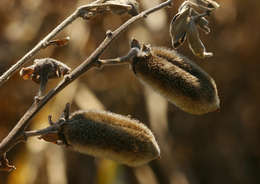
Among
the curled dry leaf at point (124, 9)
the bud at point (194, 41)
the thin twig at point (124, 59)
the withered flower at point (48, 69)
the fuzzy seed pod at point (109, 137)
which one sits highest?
the curled dry leaf at point (124, 9)

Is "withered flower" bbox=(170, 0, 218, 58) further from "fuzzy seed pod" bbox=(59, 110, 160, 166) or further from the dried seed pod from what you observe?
"fuzzy seed pod" bbox=(59, 110, 160, 166)

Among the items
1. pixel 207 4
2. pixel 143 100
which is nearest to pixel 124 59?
pixel 207 4

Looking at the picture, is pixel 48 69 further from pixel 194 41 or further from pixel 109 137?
pixel 194 41

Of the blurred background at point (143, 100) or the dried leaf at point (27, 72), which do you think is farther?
the blurred background at point (143, 100)

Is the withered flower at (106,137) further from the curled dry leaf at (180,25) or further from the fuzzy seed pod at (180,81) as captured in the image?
the curled dry leaf at (180,25)

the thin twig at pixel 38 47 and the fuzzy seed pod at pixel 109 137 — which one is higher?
the thin twig at pixel 38 47

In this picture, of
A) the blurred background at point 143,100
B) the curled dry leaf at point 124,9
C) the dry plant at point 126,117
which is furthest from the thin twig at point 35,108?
the blurred background at point 143,100

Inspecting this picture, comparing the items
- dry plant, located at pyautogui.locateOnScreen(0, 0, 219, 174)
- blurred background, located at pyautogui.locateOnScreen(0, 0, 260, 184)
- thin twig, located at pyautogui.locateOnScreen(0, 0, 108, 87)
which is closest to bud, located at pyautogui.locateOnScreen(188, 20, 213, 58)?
dry plant, located at pyautogui.locateOnScreen(0, 0, 219, 174)
